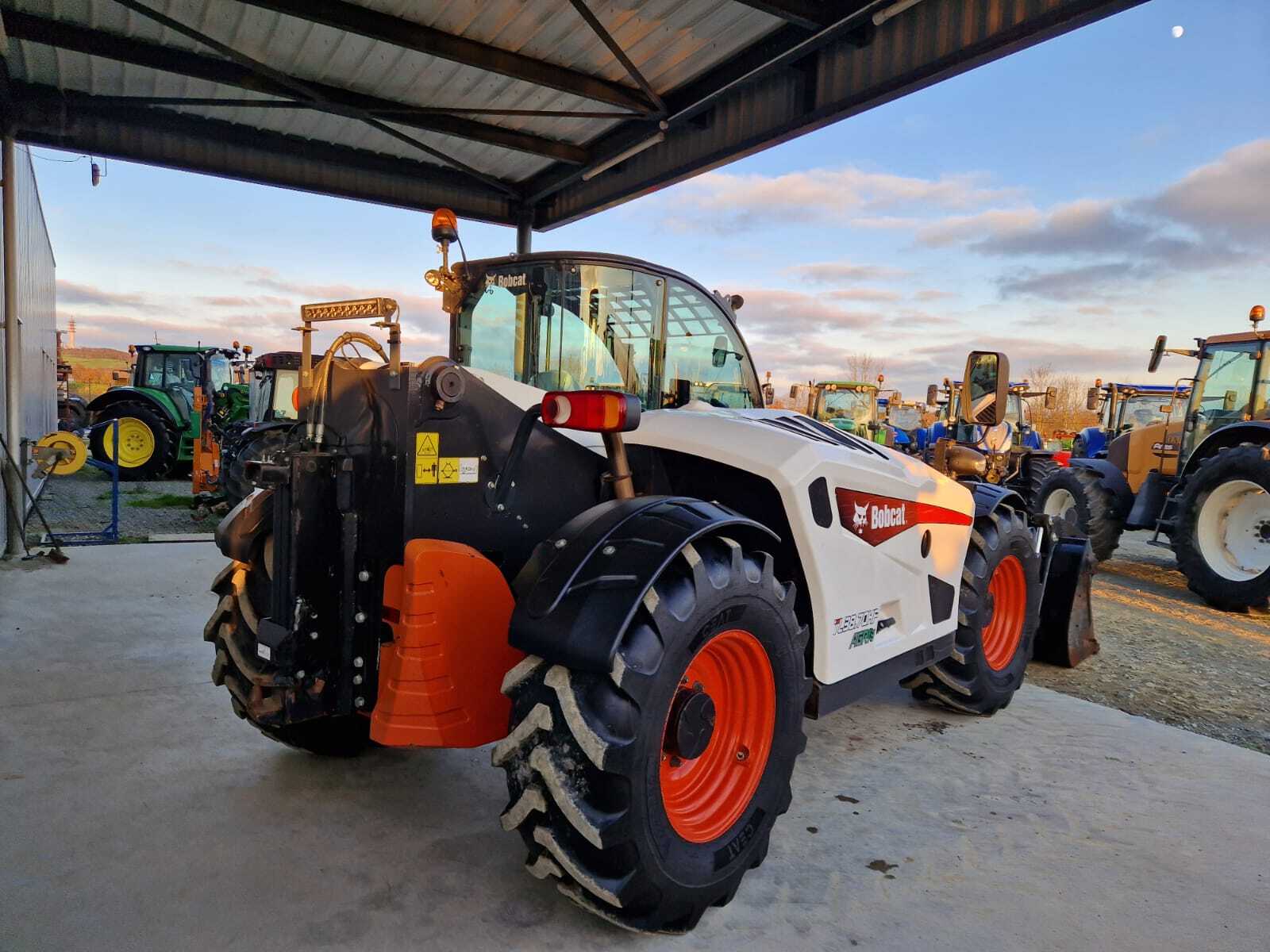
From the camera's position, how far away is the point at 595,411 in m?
2.09

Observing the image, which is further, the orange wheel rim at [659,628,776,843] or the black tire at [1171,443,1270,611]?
the black tire at [1171,443,1270,611]

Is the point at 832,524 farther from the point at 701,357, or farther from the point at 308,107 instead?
the point at 308,107

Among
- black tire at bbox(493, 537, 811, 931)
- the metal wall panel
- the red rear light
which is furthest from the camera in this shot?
the metal wall panel

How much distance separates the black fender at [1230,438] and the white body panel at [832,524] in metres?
6.47

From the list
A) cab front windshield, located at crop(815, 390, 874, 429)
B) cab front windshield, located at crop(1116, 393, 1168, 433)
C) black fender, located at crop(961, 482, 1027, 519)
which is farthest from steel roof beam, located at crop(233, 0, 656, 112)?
cab front windshield, located at crop(815, 390, 874, 429)

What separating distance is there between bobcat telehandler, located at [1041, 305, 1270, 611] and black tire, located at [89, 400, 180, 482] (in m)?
14.4

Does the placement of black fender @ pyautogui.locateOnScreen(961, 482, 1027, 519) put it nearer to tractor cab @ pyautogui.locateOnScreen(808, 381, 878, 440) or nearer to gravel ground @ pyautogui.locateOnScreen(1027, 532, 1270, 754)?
gravel ground @ pyautogui.locateOnScreen(1027, 532, 1270, 754)

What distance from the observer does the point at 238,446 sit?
9.62 meters

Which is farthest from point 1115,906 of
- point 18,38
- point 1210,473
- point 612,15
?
point 18,38

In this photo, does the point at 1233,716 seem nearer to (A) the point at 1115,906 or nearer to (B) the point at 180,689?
(A) the point at 1115,906

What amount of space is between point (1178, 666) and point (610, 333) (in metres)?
4.46

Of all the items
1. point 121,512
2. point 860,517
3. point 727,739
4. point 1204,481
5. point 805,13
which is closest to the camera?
point 727,739

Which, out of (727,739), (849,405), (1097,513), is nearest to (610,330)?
(727,739)

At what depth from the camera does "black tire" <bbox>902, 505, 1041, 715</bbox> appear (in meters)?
3.68
